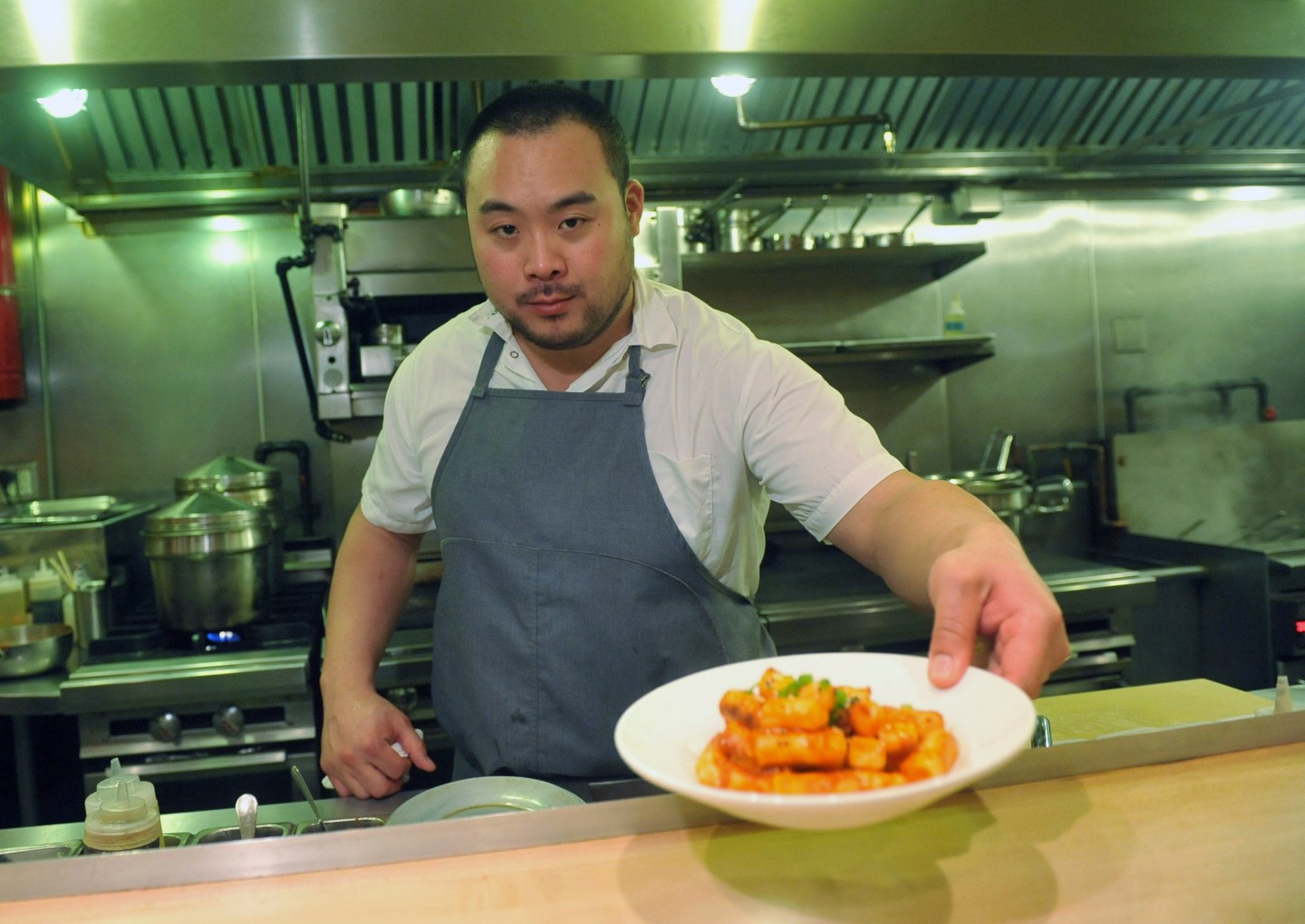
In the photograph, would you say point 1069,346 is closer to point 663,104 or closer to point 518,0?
point 663,104

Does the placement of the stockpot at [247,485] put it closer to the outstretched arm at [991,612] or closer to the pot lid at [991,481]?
the pot lid at [991,481]

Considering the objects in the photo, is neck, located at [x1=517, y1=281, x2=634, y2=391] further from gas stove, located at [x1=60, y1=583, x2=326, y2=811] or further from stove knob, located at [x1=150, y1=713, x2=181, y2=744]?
stove knob, located at [x1=150, y1=713, x2=181, y2=744]

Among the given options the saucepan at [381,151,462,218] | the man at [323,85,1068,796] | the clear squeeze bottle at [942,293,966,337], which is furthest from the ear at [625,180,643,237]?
the clear squeeze bottle at [942,293,966,337]

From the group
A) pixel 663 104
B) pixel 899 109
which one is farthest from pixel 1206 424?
pixel 663 104

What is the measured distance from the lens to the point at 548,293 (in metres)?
1.61

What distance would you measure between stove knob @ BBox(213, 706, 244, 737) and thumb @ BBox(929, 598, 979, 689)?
2.15 m

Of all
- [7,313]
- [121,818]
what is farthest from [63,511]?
[121,818]

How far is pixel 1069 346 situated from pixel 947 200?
0.88m

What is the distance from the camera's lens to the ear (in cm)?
177

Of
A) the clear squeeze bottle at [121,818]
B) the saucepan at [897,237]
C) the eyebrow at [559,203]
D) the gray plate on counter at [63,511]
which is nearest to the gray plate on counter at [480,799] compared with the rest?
the clear squeeze bottle at [121,818]

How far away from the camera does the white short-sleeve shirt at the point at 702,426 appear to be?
62.9 inches

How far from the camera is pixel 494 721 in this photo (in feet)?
5.63

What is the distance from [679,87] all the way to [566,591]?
2.44 meters

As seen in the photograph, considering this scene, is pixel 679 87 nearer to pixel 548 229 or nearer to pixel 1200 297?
pixel 548 229
